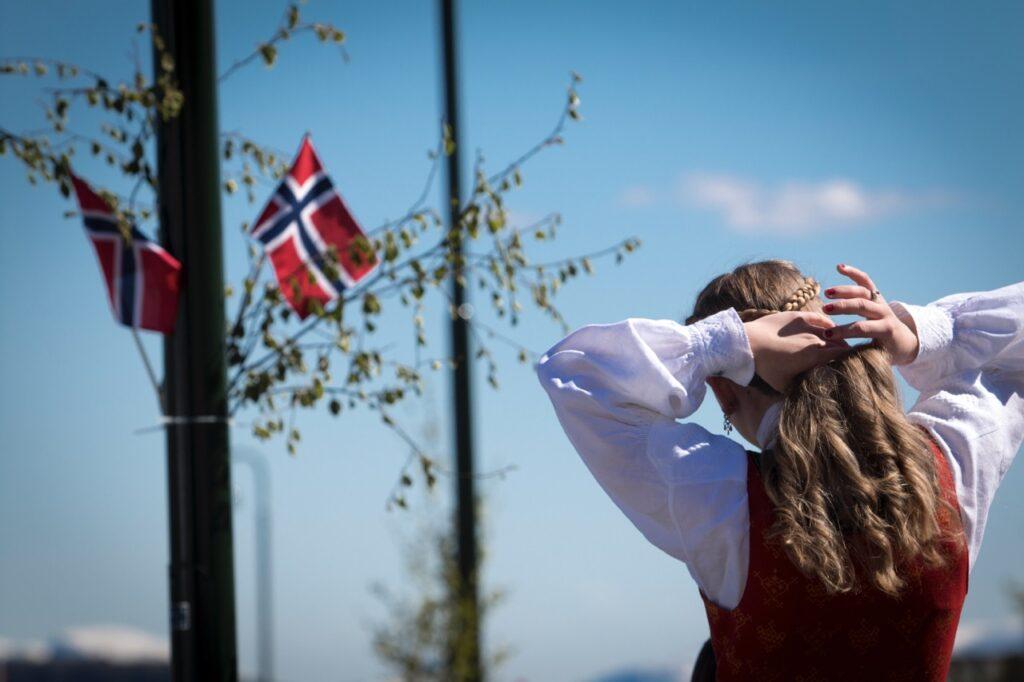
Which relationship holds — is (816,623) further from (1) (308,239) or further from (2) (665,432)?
(1) (308,239)

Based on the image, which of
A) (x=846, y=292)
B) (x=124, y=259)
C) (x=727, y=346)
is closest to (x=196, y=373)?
(x=124, y=259)

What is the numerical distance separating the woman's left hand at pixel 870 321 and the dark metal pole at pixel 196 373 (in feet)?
6.32

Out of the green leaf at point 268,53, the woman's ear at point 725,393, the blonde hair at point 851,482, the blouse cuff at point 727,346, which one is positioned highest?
the green leaf at point 268,53

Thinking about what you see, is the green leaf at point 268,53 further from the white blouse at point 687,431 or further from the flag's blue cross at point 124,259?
the white blouse at point 687,431

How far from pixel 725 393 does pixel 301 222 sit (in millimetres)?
2148

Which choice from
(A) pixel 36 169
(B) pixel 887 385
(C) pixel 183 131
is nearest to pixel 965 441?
(B) pixel 887 385

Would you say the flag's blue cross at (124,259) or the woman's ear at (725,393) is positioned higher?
the flag's blue cross at (124,259)

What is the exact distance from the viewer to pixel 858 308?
2.18 meters

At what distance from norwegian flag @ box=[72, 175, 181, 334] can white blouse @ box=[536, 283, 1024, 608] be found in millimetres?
1675

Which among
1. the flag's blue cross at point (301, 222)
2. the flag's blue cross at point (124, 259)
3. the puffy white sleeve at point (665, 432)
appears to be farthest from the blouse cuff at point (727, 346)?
the flag's blue cross at point (301, 222)

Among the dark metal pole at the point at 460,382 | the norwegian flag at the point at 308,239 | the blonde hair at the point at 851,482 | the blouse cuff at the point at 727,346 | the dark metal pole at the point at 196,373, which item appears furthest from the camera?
the dark metal pole at the point at 460,382

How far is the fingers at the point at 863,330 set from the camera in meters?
2.15

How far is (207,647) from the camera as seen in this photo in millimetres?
3449

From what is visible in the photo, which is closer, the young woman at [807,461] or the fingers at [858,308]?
the young woman at [807,461]
